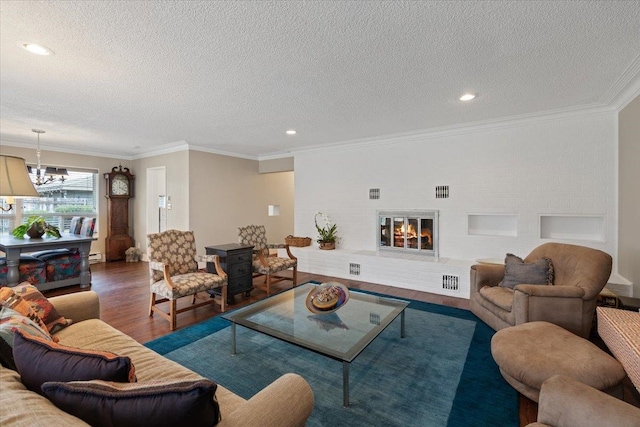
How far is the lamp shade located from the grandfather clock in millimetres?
4503

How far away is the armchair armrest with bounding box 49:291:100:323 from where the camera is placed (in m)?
2.11

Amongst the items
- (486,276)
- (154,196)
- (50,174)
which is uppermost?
(50,174)

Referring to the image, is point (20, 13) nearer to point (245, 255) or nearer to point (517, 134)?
point (245, 255)

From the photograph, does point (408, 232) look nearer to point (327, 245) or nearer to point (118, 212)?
point (327, 245)

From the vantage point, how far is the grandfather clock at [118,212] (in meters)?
6.61

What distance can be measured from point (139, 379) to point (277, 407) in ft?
2.72

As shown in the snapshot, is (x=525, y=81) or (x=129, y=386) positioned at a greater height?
(x=525, y=81)

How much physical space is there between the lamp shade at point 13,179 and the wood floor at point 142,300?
156cm

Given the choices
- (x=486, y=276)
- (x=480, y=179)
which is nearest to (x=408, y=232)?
(x=480, y=179)

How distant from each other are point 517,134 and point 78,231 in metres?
7.12

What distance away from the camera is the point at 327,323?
97.1 inches

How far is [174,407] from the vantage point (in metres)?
0.84

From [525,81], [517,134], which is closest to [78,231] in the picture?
[525,81]

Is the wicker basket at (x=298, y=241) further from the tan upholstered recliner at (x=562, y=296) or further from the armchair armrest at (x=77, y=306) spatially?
the armchair armrest at (x=77, y=306)
